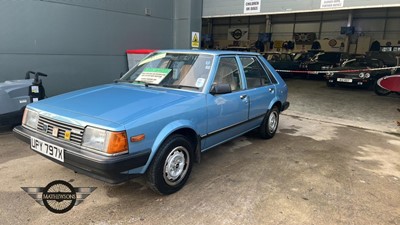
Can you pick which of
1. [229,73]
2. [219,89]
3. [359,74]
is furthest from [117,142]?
[359,74]

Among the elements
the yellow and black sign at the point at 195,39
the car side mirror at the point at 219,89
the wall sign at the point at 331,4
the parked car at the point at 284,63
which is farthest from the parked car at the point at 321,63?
the car side mirror at the point at 219,89

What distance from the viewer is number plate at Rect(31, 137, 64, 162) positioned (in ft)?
8.54

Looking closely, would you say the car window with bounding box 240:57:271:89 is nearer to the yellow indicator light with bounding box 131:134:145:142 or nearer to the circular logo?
the yellow indicator light with bounding box 131:134:145:142

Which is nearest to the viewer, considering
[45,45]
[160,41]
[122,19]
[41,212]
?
[41,212]

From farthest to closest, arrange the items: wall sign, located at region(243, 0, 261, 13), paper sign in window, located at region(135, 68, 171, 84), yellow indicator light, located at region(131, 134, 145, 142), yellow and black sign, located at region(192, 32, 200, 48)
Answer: yellow and black sign, located at region(192, 32, 200, 48) → wall sign, located at region(243, 0, 261, 13) → paper sign in window, located at region(135, 68, 171, 84) → yellow indicator light, located at region(131, 134, 145, 142)

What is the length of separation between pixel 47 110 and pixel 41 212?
3.12 feet

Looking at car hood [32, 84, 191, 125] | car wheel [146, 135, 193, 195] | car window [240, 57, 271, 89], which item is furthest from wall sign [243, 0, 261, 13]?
car wheel [146, 135, 193, 195]

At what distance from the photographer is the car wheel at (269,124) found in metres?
4.79

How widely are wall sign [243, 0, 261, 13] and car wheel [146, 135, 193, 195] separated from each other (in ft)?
21.4

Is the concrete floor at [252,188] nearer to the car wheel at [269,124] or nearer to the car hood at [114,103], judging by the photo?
the car wheel at [269,124]

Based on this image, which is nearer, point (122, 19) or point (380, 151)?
point (380, 151)

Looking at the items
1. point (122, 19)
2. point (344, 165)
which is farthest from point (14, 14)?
point (344, 165)

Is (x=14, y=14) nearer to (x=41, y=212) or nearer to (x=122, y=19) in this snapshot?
(x=122, y=19)

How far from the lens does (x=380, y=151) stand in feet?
15.5
